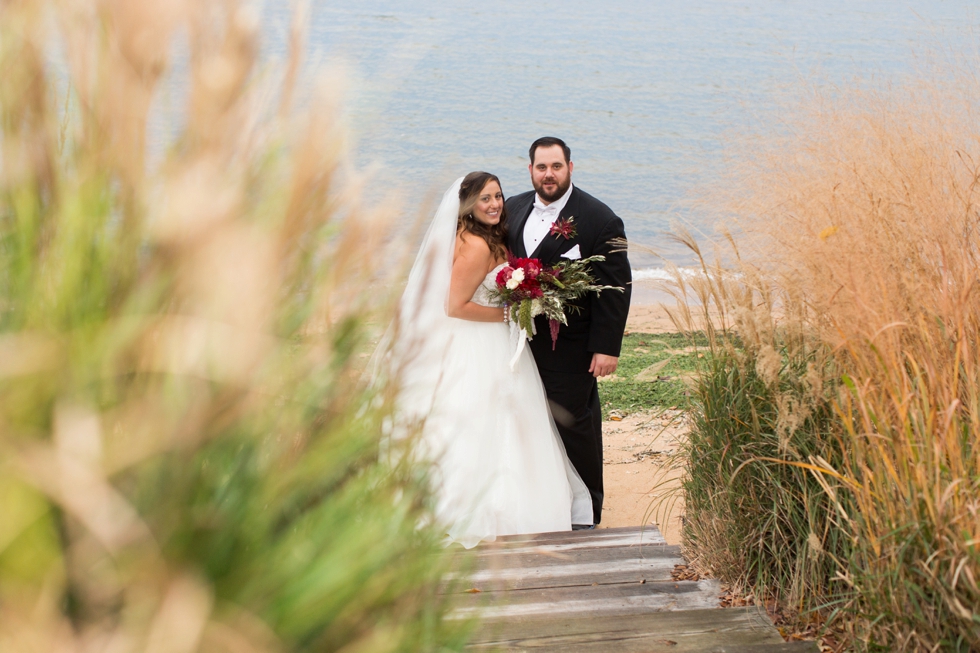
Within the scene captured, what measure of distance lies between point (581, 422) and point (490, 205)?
146cm

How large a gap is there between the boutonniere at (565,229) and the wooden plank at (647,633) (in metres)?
2.76

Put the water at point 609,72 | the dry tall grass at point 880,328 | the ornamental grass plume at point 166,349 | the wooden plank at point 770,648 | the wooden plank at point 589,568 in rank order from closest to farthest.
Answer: the ornamental grass plume at point 166,349 < the dry tall grass at point 880,328 < the wooden plank at point 770,648 < the wooden plank at point 589,568 < the water at point 609,72

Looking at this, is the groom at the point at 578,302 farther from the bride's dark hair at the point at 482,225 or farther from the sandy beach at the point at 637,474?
the sandy beach at the point at 637,474

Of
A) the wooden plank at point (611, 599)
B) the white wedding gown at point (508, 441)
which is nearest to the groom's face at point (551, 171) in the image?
the white wedding gown at point (508, 441)

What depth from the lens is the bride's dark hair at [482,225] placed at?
4.97 m

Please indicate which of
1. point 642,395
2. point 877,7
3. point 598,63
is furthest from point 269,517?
point 877,7

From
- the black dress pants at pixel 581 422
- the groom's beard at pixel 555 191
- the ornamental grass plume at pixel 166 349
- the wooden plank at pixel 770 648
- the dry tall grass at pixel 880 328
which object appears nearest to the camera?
the ornamental grass plume at pixel 166 349

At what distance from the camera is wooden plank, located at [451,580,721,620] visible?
3.00 m

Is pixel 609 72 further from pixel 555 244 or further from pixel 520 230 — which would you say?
pixel 555 244

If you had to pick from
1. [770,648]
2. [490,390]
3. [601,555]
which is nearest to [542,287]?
[490,390]

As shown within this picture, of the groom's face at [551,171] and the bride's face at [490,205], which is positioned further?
the groom's face at [551,171]

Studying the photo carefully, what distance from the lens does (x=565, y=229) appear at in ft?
16.9

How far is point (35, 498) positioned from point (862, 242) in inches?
87.4

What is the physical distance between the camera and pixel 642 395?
29.2ft
